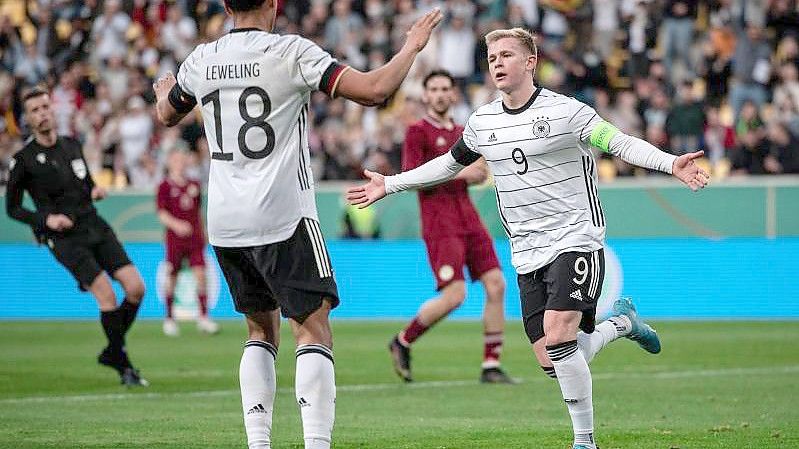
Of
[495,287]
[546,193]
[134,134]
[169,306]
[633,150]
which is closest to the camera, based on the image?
[633,150]

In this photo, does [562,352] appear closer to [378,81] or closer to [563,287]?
[563,287]

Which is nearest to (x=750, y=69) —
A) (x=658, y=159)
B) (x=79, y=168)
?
(x=79, y=168)

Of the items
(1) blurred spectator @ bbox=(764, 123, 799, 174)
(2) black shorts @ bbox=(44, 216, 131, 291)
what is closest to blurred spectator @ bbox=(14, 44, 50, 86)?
(1) blurred spectator @ bbox=(764, 123, 799, 174)

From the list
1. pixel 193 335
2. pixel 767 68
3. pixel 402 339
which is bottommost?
pixel 193 335

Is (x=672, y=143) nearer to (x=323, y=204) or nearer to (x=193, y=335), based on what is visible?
(x=323, y=204)

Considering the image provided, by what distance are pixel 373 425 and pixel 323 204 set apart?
511 inches

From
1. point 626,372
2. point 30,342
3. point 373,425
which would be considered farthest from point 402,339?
point 30,342

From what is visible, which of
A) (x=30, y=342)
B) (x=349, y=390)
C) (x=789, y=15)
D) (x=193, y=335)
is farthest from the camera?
(x=789, y=15)

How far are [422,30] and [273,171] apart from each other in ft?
3.28

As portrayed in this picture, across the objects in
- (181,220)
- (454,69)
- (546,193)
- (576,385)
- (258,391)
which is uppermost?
(454,69)

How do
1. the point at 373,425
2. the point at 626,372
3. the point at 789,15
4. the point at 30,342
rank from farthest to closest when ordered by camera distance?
the point at 789,15, the point at 30,342, the point at 626,372, the point at 373,425

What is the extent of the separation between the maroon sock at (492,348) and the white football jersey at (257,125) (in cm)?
599

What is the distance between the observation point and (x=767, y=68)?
2417 cm

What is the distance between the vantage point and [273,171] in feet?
23.3
